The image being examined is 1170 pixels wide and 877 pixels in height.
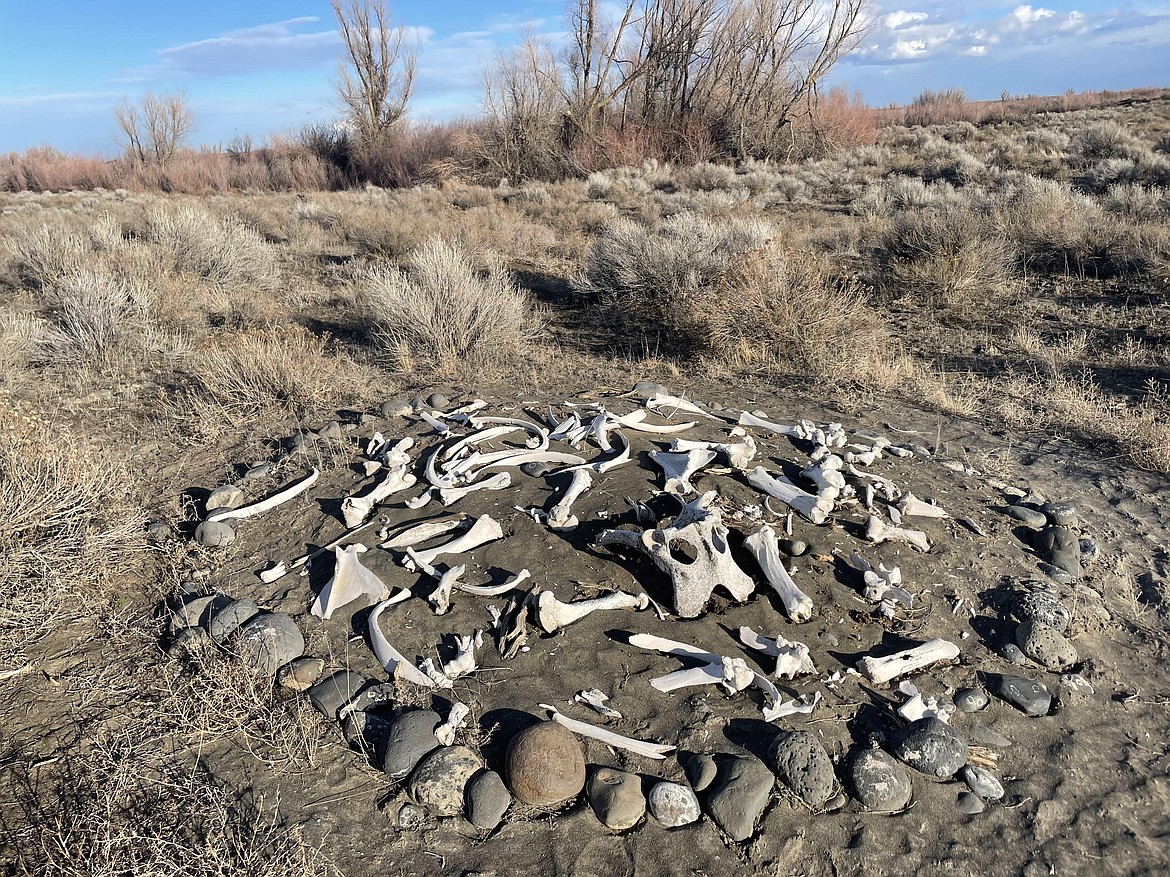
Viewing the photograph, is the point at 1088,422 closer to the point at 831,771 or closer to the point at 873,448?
the point at 873,448

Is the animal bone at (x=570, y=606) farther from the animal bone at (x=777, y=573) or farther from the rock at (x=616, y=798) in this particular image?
the rock at (x=616, y=798)

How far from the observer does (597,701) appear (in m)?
2.68

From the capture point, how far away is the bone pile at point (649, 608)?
239 centimetres

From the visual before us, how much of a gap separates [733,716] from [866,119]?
85.3 feet

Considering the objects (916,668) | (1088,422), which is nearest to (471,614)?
(916,668)

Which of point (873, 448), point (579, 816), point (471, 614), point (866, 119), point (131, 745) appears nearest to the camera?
point (579, 816)

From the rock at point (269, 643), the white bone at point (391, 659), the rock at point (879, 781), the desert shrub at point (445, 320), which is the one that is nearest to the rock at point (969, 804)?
the rock at point (879, 781)

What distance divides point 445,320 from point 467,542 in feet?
12.7

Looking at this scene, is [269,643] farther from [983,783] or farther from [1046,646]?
[1046,646]

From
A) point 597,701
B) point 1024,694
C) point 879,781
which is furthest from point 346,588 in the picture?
point 1024,694

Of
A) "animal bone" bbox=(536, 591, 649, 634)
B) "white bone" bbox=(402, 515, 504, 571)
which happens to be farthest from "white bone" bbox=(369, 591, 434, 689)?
"animal bone" bbox=(536, 591, 649, 634)

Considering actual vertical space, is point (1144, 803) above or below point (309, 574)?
below

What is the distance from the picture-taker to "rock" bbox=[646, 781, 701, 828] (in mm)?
2281

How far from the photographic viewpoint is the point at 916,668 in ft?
9.28
